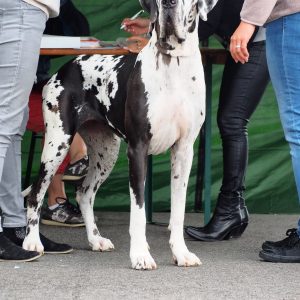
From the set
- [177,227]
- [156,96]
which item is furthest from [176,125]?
[177,227]

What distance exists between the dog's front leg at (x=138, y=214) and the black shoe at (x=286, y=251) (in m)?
0.71

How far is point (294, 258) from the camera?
5.21 m

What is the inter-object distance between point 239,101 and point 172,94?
3.55 ft

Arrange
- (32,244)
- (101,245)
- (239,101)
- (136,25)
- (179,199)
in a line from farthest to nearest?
1. (136,25)
2. (239,101)
3. (101,245)
4. (32,244)
5. (179,199)

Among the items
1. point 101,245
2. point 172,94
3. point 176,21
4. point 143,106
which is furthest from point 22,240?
point 176,21

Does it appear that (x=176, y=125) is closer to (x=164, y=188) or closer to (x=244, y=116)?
(x=244, y=116)

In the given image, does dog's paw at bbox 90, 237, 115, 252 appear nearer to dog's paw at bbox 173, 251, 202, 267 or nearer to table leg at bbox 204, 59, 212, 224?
dog's paw at bbox 173, 251, 202, 267

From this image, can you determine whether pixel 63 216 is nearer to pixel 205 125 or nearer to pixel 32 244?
pixel 205 125

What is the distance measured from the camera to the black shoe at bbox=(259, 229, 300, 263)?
522 cm

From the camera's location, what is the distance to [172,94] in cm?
501

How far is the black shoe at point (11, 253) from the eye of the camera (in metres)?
5.11

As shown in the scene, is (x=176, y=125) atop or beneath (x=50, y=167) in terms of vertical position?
atop

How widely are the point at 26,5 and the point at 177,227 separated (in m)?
1.46

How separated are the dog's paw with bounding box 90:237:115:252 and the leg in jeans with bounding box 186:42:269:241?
65 centimetres
